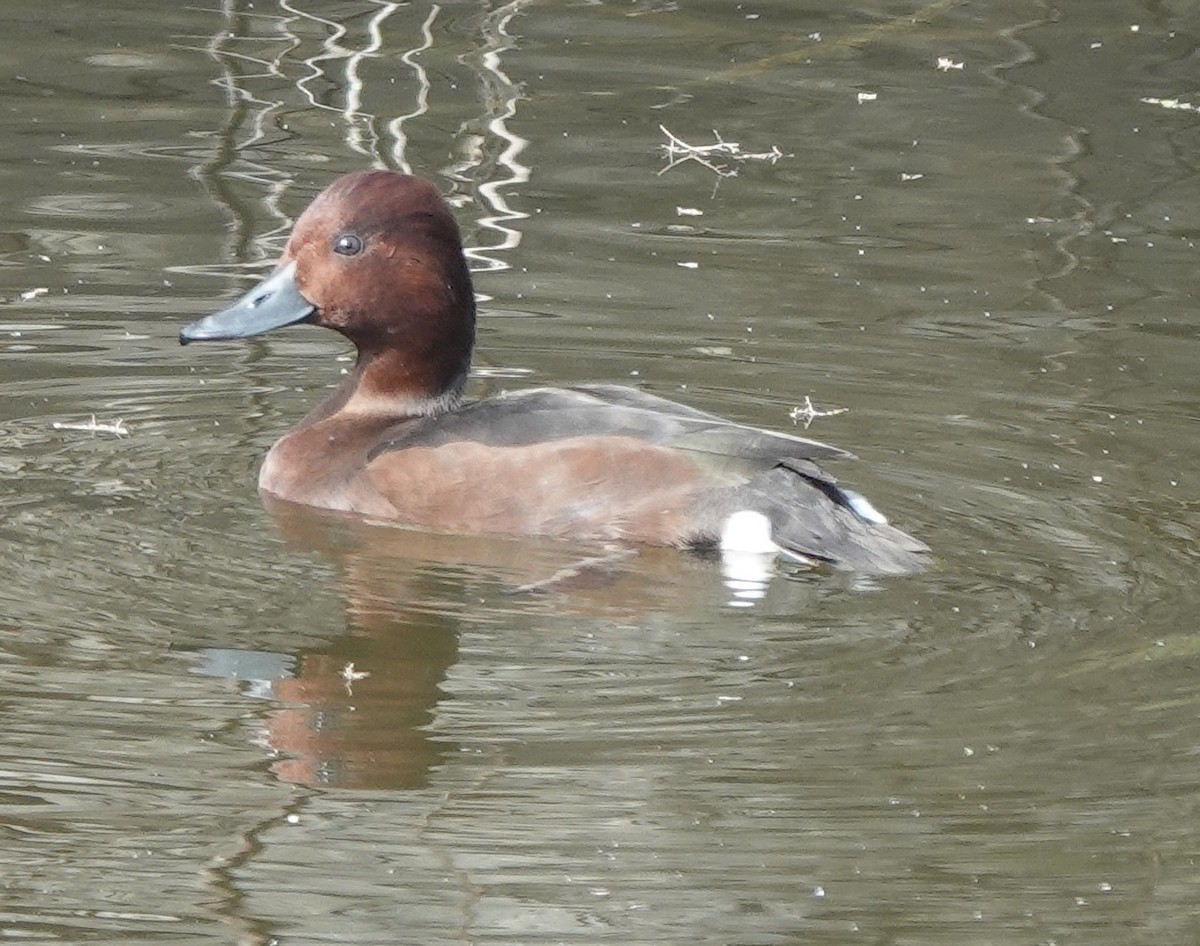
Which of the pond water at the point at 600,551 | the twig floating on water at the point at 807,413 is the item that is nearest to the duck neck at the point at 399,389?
the pond water at the point at 600,551

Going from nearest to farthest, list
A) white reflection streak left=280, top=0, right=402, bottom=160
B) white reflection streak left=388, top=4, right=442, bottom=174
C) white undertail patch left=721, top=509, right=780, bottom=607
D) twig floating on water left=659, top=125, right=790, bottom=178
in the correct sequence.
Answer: white undertail patch left=721, top=509, right=780, bottom=607 < white reflection streak left=388, top=4, right=442, bottom=174 < twig floating on water left=659, top=125, right=790, bottom=178 < white reflection streak left=280, top=0, right=402, bottom=160

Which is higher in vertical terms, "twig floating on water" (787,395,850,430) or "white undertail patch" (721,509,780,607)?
"white undertail patch" (721,509,780,607)

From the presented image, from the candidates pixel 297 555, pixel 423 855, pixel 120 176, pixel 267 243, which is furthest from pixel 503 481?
pixel 120 176

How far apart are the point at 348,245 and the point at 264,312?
30 centimetres

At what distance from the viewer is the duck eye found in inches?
263

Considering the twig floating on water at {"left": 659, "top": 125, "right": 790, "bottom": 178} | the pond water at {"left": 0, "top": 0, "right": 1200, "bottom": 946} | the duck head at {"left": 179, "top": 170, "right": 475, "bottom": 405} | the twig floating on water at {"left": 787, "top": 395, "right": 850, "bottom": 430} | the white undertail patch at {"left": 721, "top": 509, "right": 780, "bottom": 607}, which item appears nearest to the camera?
the pond water at {"left": 0, "top": 0, "right": 1200, "bottom": 946}

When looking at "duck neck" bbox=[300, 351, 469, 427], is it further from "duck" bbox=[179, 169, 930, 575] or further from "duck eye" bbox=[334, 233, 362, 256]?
"duck eye" bbox=[334, 233, 362, 256]

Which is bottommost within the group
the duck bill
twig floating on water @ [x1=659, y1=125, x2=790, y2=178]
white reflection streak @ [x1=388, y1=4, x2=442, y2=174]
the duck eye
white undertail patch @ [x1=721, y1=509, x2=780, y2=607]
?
twig floating on water @ [x1=659, y1=125, x2=790, y2=178]

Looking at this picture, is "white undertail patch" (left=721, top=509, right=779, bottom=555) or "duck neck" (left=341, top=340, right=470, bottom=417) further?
"duck neck" (left=341, top=340, right=470, bottom=417)

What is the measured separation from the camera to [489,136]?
10406 mm

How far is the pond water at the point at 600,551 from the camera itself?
4375 mm

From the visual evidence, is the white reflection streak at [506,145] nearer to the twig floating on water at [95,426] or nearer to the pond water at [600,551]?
the pond water at [600,551]

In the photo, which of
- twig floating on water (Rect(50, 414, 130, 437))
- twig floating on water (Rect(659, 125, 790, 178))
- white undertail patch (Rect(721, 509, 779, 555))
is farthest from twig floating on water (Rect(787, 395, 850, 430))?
twig floating on water (Rect(659, 125, 790, 178))

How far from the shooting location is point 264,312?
6.72 metres
